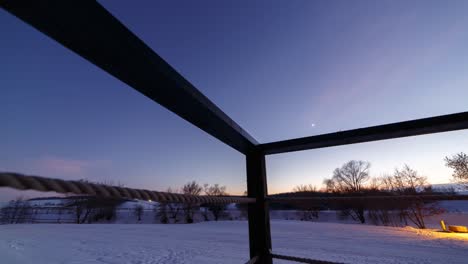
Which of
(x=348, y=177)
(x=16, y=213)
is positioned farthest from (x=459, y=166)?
(x=16, y=213)

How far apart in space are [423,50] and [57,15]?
351cm

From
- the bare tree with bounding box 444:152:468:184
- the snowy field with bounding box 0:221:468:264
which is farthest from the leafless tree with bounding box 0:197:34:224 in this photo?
the bare tree with bounding box 444:152:468:184

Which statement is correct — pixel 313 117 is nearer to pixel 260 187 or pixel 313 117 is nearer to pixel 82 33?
pixel 260 187

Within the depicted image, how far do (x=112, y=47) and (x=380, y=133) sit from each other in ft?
3.09

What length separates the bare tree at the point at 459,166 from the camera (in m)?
9.14

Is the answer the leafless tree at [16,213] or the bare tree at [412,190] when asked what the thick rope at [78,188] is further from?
the leafless tree at [16,213]

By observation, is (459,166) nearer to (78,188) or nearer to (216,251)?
(216,251)

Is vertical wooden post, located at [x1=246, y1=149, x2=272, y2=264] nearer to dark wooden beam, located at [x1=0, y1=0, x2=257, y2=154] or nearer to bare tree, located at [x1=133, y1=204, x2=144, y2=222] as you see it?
dark wooden beam, located at [x1=0, y1=0, x2=257, y2=154]

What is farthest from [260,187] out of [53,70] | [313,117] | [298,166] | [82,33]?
[298,166]

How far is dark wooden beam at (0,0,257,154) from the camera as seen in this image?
323 millimetres

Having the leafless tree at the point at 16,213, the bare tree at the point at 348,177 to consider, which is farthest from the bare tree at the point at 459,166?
the leafless tree at the point at 16,213

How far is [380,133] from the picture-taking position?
79 cm

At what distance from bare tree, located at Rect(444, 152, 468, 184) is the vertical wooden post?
43.9 ft

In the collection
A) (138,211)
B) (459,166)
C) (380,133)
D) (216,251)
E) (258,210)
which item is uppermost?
(459,166)
